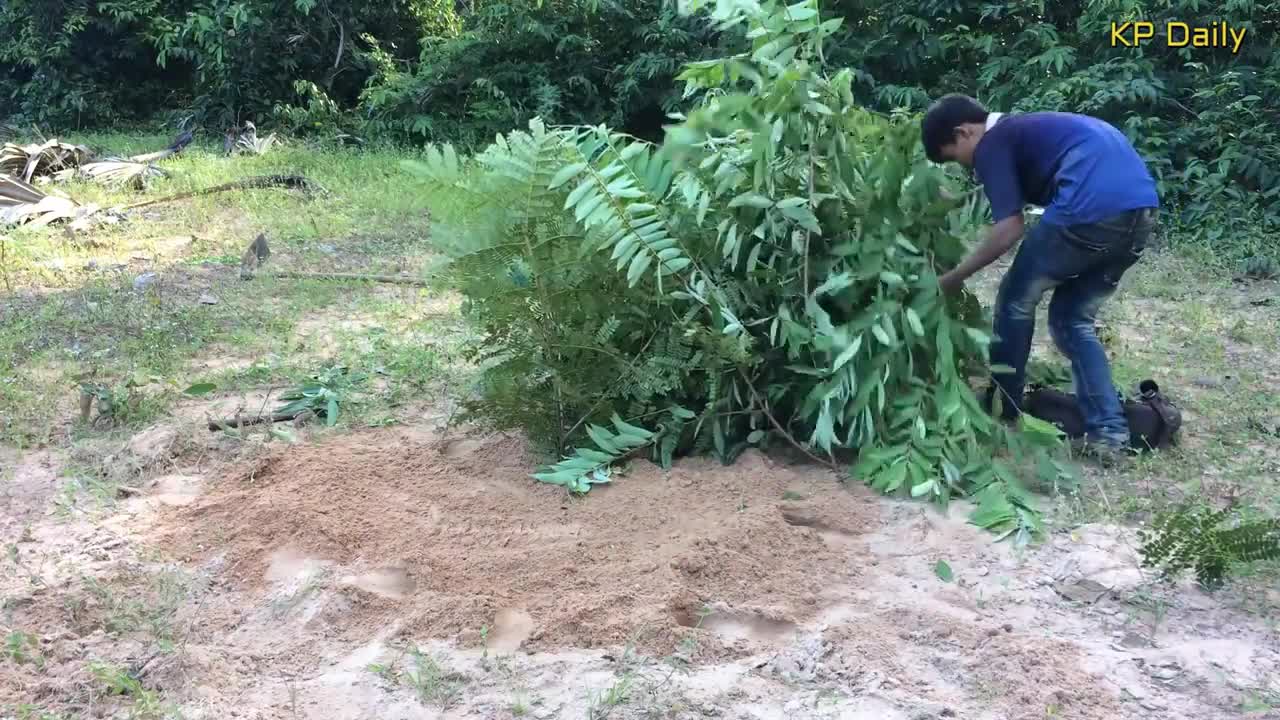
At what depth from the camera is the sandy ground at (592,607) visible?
2670 millimetres

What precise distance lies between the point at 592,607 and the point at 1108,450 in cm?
207

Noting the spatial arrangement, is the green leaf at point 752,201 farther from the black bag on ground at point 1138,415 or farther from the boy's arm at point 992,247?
the black bag on ground at point 1138,415

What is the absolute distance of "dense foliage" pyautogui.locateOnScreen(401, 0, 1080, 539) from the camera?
3.66 meters

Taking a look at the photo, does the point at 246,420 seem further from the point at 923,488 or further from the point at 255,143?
the point at 255,143

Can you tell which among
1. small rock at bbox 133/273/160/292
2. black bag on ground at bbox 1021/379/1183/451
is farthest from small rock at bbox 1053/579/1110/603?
small rock at bbox 133/273/160/292

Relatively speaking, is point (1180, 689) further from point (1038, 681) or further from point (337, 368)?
point (337, 368)

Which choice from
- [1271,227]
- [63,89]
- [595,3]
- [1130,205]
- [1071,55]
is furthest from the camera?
[63,89]

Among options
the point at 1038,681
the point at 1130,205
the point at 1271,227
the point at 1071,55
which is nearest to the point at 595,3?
the point at 1071,55

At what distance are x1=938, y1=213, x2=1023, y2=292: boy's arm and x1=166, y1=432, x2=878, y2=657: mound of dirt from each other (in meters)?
0.84

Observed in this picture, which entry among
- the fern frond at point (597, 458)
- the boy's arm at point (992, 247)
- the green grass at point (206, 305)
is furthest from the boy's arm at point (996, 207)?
the green grass at point (206, 305)

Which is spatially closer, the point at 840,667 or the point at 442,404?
the point at 840,667

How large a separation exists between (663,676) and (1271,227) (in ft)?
21.8

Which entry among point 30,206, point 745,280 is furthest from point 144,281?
point 745,280

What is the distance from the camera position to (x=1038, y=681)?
265cm
